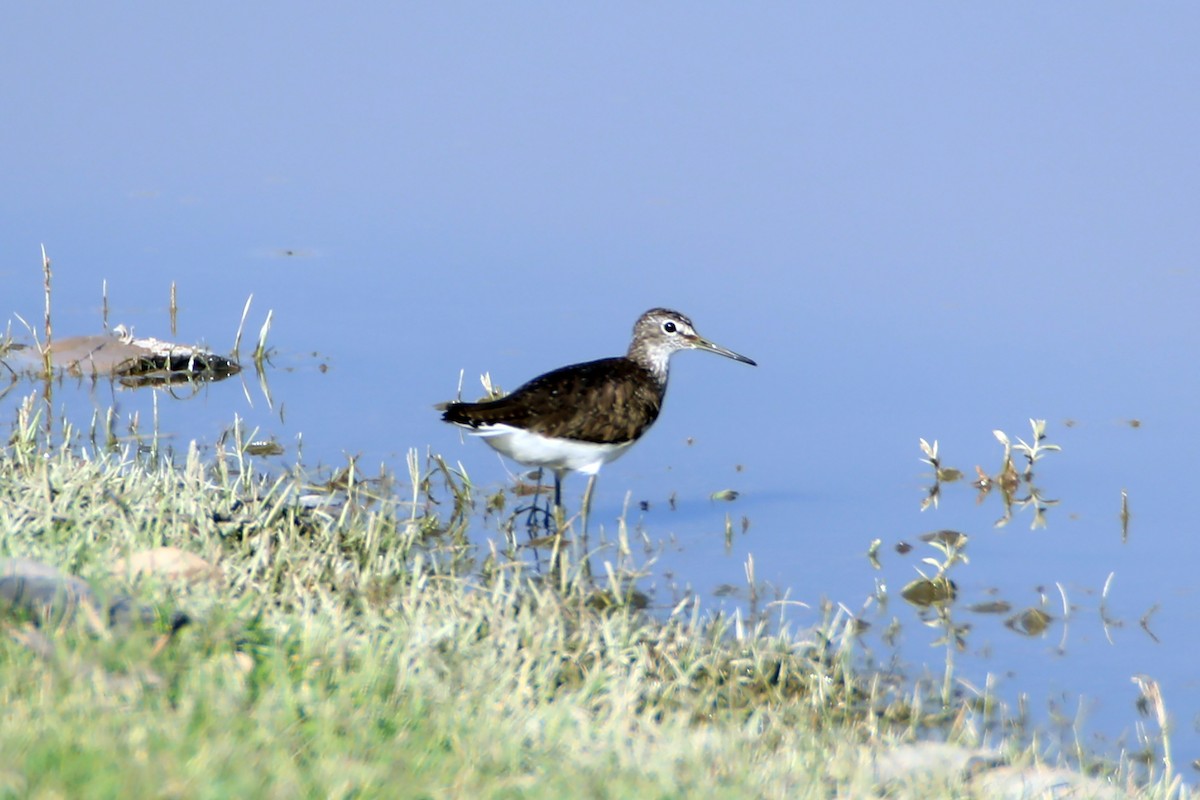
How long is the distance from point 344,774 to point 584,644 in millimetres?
2445

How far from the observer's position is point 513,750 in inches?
190

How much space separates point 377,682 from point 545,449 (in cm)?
428

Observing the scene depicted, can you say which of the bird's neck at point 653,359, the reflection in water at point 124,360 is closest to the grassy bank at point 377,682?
the bird's neck at point 653,359

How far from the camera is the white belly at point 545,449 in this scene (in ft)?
30.8

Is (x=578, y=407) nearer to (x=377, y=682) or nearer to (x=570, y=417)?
(x=570, y=417)

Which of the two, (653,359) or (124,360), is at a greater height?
(653,359)

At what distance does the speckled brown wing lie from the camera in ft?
30.9

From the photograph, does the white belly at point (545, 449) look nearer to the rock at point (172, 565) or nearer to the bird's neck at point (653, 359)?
the bird's neck at point (653, 359)

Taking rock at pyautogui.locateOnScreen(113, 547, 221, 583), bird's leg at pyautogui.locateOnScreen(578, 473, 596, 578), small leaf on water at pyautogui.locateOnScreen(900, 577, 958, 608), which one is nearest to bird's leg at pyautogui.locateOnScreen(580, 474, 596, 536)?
bird's leg at pyautogui.locateOnScreen(578, 473, 596, 578)

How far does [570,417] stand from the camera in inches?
376

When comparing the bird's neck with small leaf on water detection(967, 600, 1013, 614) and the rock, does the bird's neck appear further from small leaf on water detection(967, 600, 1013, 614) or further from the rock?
the rock

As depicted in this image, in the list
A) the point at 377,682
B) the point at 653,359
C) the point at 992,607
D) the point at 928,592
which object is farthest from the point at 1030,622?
the point at 377,682

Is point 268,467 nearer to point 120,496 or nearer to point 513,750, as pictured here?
point 120,496

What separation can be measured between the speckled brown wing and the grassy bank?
1.02 meters
